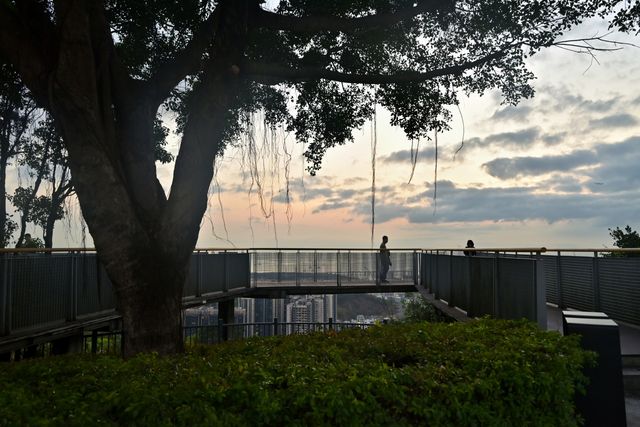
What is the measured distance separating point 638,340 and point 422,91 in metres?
6.50

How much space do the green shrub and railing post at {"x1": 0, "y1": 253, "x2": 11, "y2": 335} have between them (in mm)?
5425

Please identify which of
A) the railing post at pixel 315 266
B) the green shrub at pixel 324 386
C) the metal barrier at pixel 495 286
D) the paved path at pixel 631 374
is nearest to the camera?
the green shrub at pixel 324 386

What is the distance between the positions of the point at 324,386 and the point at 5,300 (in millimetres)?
8584

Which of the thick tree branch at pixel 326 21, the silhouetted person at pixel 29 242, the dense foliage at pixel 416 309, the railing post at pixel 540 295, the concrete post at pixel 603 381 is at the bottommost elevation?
the dense foliage at pixel 416 309

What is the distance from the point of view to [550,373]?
4.46 meters

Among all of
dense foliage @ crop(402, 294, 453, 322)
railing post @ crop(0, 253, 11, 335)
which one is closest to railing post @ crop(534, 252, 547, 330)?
railing post @ crop(0, 253, 11, 335)

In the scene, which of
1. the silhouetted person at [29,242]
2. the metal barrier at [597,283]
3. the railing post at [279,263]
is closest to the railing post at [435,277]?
the metal barrier at [597,283]

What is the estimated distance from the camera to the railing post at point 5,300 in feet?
32.1

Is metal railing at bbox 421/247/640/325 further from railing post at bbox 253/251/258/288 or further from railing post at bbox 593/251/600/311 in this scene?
railing post at bbox 253/251/258/288

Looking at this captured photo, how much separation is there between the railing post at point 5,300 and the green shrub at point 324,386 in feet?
17.8

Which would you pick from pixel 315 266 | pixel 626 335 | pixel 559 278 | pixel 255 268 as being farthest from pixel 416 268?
pixel 626 335

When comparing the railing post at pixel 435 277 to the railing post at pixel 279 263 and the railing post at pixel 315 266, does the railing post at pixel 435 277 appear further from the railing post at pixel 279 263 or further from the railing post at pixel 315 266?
the railing post at pixel 279 263

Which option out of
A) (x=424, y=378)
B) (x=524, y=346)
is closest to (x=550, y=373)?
(x=524, y=346)

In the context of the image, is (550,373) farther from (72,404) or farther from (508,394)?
(72,404)
